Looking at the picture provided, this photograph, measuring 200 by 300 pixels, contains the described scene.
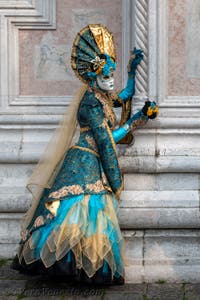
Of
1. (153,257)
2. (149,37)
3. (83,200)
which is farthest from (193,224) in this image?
(149,37)

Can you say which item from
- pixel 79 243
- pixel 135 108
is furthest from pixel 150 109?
pixel 79 243

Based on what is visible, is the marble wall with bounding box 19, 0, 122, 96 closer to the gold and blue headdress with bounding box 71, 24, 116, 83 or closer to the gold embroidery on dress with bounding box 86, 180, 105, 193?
the gold and blue headdress with bounding box 71, 24, 116, 83

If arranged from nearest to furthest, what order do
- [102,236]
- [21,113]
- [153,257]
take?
1. [102,236]
2. [153,257]
3. [21,113]

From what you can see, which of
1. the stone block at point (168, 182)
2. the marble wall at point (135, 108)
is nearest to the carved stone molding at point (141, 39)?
the marble wall at point (135, 108)

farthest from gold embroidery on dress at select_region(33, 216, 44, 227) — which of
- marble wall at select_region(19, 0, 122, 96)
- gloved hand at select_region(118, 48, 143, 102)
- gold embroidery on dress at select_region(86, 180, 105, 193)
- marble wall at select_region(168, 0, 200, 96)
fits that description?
marble wall at select_region(168, 0, 200, 96)

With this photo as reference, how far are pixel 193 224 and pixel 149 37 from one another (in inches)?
51.0

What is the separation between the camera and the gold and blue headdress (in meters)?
6.52

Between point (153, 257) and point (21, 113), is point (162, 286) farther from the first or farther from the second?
point (21, 113)

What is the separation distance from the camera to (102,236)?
638 cm

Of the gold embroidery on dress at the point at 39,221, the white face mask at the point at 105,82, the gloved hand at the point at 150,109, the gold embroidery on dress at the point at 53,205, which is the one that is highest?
the white face mask at the point at 105,82

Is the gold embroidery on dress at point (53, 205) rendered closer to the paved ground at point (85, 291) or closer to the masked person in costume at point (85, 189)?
the masked person in costume at point (85, 189)

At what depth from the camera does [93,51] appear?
6520 millimetres

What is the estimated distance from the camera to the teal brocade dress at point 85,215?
250 inches

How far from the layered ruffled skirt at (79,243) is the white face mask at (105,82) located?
0.70 m
